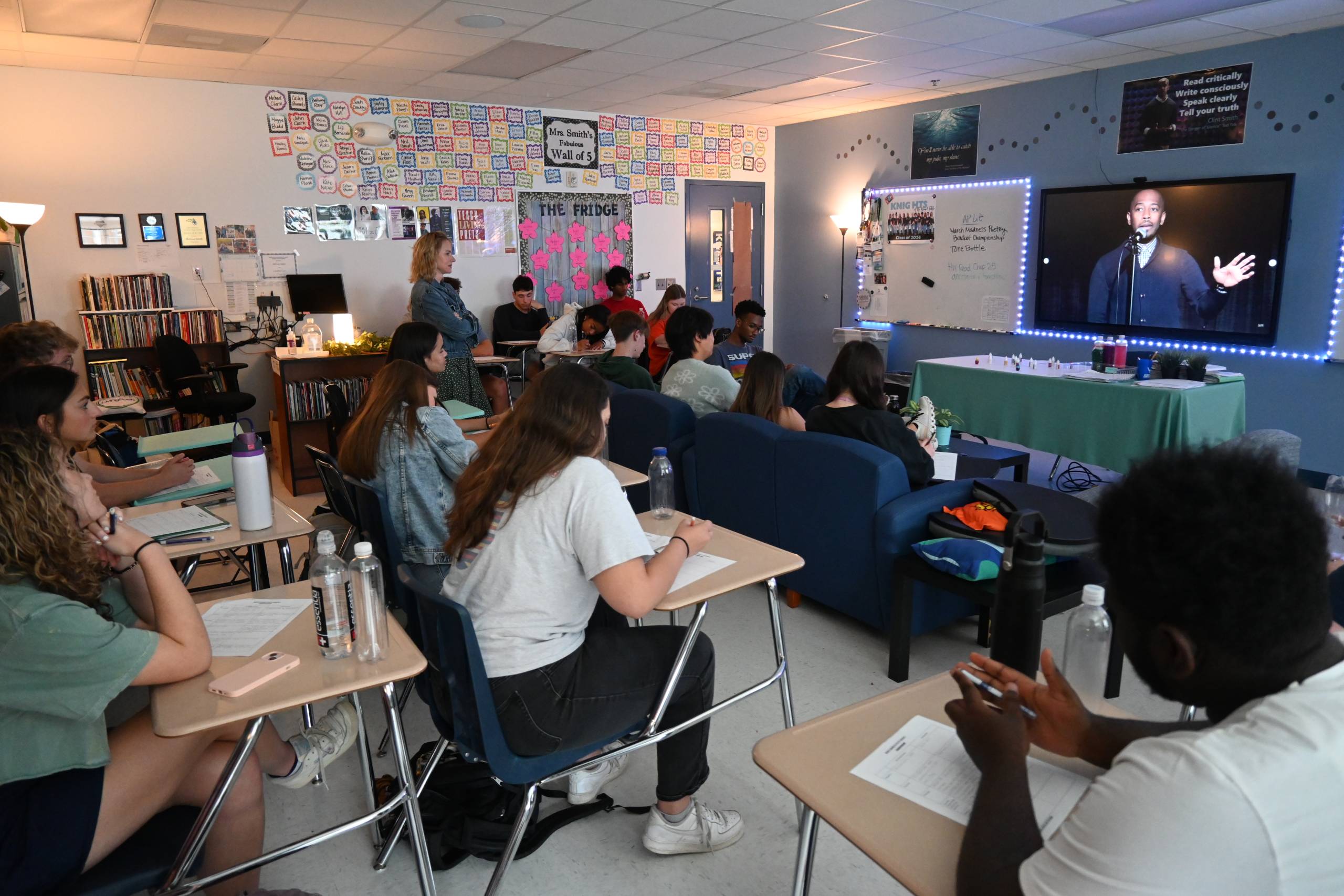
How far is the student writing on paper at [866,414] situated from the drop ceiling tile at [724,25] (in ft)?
8.25

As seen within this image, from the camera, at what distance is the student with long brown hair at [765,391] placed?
11.8 feet

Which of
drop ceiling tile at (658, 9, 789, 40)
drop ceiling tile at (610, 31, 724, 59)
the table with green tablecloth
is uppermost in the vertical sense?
drop ceiling tile at (610, 31, 724, 59)

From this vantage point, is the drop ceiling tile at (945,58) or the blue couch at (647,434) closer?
the blue couch at (647,434)

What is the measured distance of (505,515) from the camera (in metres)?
1.76

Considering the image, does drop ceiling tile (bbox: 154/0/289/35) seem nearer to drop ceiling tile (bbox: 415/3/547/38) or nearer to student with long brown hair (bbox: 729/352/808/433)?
drop ceiling tile (bbox: 415/3/547/38)

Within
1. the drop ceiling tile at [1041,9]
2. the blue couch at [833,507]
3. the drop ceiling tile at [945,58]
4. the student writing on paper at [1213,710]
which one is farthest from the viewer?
the drop ceiling tile at [945,58]

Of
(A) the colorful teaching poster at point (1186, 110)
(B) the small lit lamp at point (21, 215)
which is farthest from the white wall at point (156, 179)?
(A) the colorful teaching poster at point (1186, 110)

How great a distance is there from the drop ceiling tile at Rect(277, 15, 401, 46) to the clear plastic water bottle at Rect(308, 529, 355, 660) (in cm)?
421

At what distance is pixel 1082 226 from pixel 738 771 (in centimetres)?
551

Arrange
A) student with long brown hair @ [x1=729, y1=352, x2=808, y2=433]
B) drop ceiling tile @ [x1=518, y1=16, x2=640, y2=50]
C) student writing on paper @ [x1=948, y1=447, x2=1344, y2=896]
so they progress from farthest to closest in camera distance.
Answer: drop ceiling tile @ [x1=518, y1=16, x2=640, y2=50], student with long brown hair @ [x1=729, y1=352, x2=808, y2=433], student writing on paper @ [x1=948, y1=447, x2=1344, y2=896]

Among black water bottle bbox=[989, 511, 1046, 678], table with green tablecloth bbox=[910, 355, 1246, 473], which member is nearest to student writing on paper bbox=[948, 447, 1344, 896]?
black water bottle bbox=[989, 511, 1046, 678]

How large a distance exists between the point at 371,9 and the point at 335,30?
0.56 meters

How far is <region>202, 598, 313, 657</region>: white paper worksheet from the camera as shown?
1.70 meters

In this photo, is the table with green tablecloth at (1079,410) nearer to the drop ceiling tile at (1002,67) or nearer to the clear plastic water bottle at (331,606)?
the drop ceiling tile at (1002,67)
